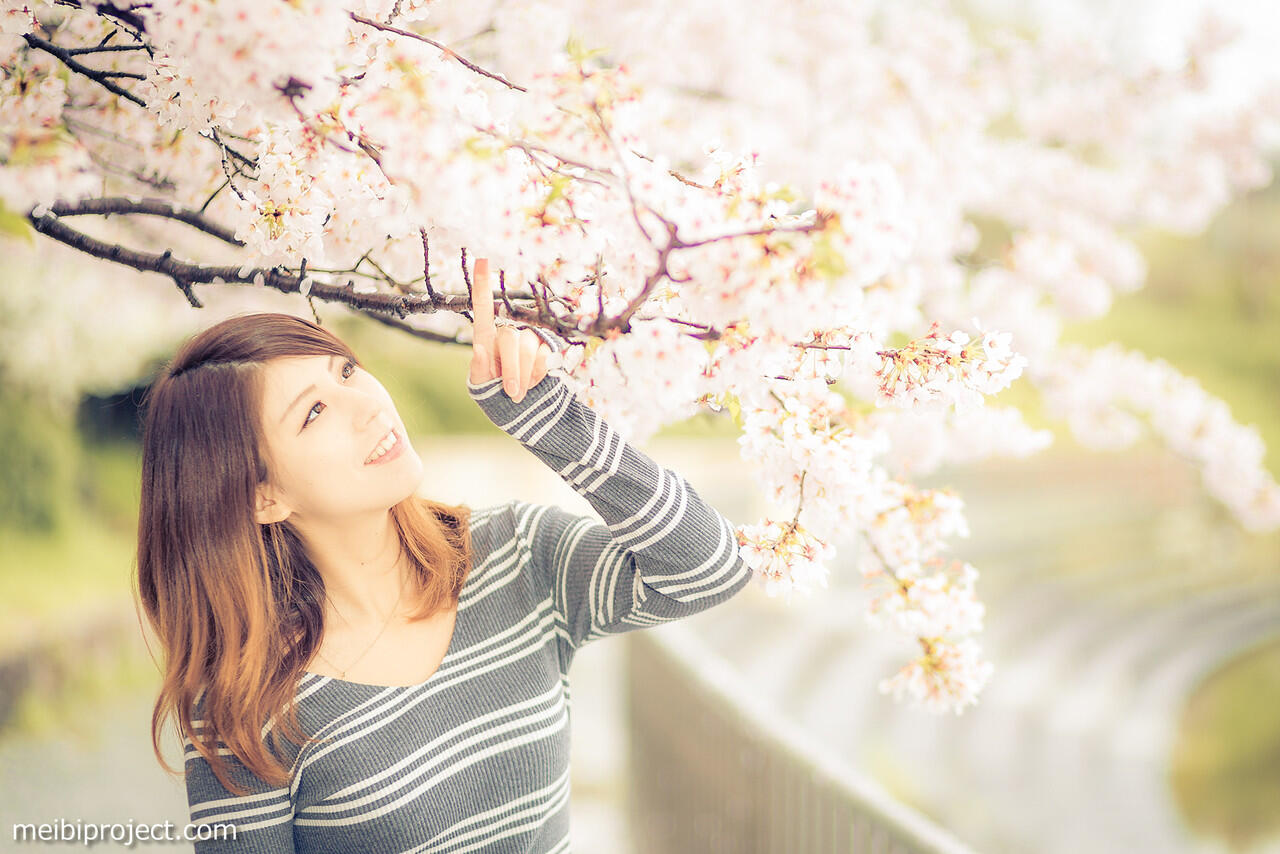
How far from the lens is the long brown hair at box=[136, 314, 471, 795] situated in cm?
120

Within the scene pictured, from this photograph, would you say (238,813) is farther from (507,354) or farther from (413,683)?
(507,354)

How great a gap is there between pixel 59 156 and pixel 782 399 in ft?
2.78

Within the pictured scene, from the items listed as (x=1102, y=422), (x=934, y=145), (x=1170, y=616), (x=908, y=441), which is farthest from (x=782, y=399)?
(x=1170, y=616)

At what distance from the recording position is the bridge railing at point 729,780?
1.84m

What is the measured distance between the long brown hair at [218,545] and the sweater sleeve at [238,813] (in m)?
0.02

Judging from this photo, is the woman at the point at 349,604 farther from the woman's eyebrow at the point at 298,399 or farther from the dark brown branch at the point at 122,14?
the dark brown branch at the point at 122,14

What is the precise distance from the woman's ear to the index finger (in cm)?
48

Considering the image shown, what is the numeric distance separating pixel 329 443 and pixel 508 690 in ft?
1.45

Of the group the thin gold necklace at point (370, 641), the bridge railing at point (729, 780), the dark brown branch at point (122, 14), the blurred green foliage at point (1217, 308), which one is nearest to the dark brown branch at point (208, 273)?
the dark brown branch at point (122, 14)

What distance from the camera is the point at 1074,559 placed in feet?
29.8

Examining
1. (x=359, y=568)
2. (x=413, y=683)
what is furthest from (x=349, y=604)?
(x=413, y=683)

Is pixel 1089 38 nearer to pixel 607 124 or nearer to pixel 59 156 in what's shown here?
pixel 607 124

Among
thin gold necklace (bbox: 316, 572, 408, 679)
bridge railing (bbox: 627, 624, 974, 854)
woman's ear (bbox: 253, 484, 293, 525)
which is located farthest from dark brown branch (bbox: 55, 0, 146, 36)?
bridge railing (bbox: 627, 624, 974, 854)

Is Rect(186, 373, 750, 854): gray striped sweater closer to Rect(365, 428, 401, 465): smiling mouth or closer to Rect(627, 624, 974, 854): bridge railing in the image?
Rect(365, 428, 401, 465): smiling mouth
